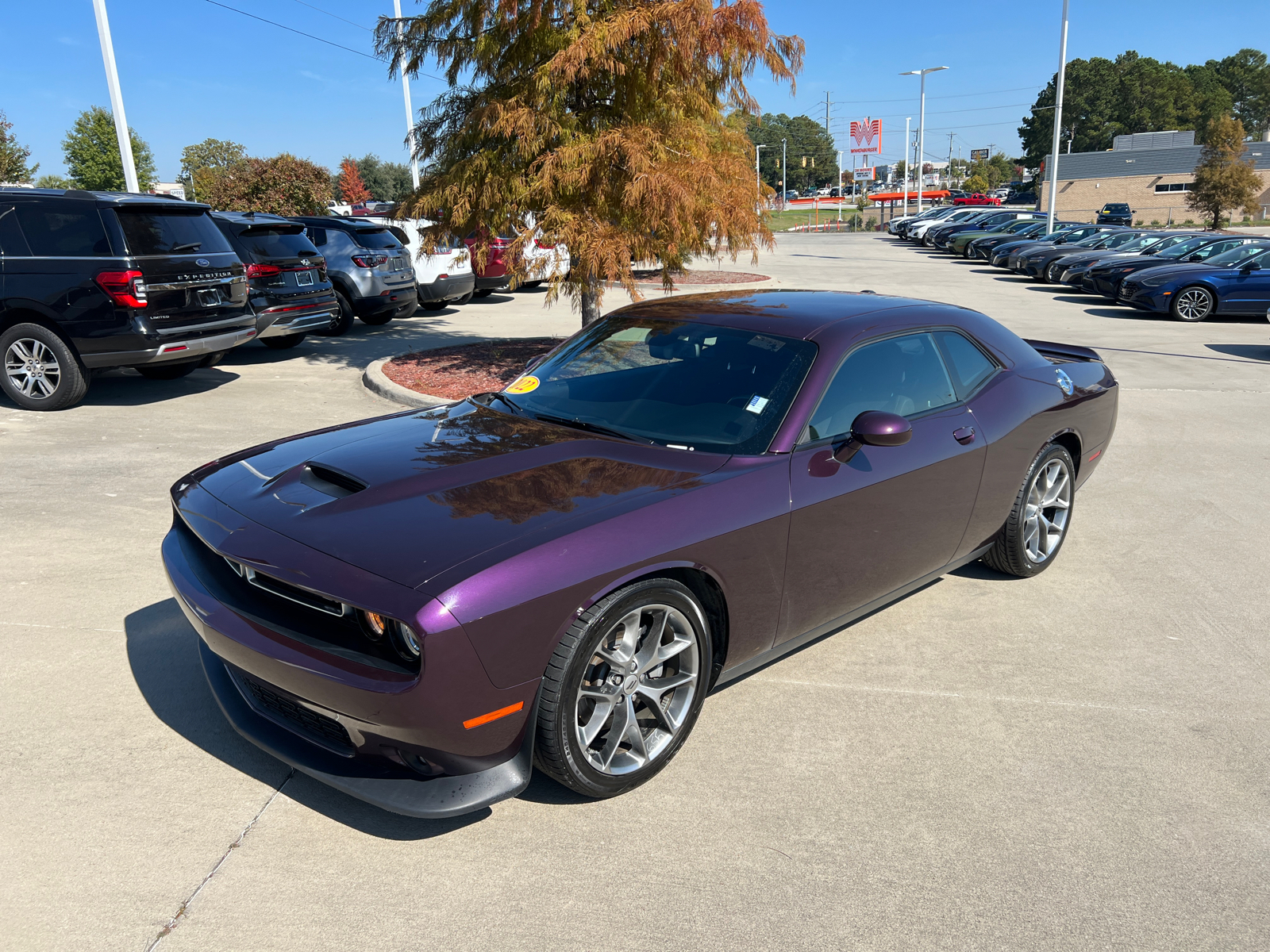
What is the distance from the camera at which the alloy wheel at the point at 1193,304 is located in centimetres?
1703

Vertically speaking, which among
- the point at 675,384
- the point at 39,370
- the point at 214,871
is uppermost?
the point at 675,384

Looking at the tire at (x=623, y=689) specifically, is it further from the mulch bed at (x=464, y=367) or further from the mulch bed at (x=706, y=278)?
the mulch bed at (x=706, y=278)

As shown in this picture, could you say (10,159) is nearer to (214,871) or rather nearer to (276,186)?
(276,186)

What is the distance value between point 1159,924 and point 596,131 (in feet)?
28.0

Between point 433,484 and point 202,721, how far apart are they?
1.33 m

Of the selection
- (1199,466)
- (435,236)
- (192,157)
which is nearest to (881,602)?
(1199,466)

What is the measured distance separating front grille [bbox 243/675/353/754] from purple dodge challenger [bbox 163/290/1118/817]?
11 mm

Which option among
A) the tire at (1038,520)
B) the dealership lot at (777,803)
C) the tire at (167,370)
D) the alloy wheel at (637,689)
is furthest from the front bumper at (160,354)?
the tire at (1038,520)

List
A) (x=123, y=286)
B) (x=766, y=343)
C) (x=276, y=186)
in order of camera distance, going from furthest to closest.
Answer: (x=276, y=186) < (x=123, y=286) < (x=766, y=343)

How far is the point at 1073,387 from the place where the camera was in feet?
17.3

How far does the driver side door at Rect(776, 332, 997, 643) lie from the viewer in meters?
3.67

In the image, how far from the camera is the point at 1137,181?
2960 inches

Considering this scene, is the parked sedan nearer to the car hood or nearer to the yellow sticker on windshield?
the yellow sticker on windshield

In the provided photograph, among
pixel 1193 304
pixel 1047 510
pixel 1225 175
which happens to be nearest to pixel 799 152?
pixel 1225 175
